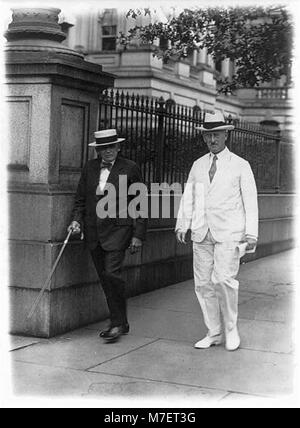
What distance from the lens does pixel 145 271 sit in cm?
929

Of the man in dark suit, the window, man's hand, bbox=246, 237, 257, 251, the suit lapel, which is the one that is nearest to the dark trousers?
the man in dark suit

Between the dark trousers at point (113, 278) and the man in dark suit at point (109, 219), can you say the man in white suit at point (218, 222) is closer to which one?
the man in dark suit at point (109, 219)

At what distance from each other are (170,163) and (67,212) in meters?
3.51

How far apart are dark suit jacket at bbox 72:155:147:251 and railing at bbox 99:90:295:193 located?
1355 mm

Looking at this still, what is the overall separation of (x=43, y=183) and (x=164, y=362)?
7.00 feet

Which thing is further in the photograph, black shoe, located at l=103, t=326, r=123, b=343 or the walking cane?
black shoe, located at l=103, t=326, r=123, b=343

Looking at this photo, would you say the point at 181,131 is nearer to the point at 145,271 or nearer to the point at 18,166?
the point at 145,271

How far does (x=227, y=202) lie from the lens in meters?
6.43

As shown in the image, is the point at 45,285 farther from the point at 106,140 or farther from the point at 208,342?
the point at 208,342

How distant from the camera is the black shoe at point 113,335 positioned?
677 cm

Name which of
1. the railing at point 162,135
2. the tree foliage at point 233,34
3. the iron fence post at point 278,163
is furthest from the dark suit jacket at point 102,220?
the iron fence post at point 278,163

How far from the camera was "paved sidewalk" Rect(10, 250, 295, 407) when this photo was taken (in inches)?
209

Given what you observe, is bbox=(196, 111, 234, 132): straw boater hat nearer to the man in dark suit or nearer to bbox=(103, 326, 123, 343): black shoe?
the man in dark suit

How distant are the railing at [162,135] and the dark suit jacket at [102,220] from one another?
1355 millimetres
